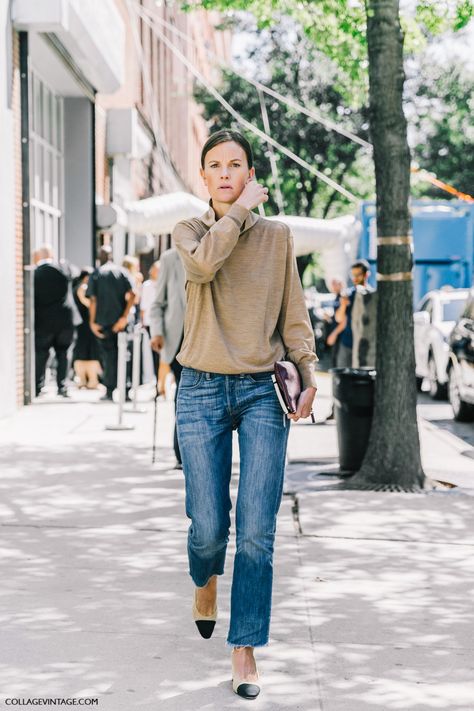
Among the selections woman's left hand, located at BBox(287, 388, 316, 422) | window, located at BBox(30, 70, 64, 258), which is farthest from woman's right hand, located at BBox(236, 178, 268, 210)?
window, located at BBox(30, 70, 64, 258)

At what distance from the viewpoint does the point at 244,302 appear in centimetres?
407

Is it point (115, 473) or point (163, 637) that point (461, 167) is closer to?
point (115, 473)

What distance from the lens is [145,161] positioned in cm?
2781

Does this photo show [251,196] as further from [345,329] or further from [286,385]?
[345,329]

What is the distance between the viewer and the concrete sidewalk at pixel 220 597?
412 centimetres

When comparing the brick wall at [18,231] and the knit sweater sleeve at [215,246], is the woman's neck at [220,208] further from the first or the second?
the brick wall at [18,231]

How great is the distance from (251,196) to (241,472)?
973 mm

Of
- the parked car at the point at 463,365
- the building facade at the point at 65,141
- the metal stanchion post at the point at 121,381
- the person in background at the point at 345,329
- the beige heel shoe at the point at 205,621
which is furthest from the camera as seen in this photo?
the parked car at the point at 463,365

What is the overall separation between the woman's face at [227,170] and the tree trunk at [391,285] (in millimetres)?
4643

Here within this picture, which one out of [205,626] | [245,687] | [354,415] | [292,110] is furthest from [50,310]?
[292,110]

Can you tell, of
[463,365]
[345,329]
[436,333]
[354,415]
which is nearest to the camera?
[354,415]

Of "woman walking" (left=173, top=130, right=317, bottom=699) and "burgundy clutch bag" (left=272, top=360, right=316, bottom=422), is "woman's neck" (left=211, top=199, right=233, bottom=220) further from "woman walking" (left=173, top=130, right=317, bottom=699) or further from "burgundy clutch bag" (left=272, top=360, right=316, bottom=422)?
"burgundy clutch bag" (left=272, top=360, right=316, bottom=422)

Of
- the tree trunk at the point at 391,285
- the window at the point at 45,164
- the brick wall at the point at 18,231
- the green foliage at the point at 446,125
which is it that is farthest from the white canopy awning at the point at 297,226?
the green foliage at the point at 446,125

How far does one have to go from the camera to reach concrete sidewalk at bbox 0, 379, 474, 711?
412cm
